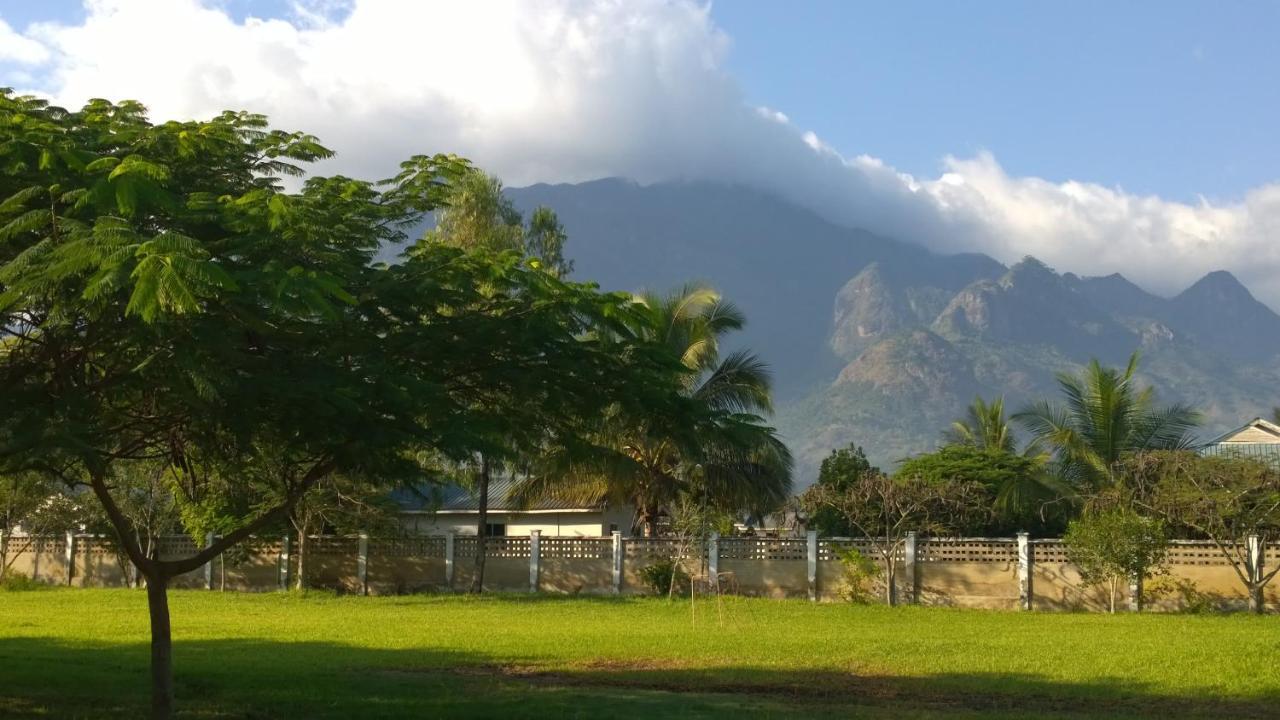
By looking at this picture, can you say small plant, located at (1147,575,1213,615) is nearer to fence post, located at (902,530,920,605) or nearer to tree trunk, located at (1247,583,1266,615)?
tree trunk, located at (1247,583,1266,615)

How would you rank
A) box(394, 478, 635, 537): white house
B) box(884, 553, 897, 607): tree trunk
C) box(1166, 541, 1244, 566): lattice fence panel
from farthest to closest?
1. box(394, 478, 635, 537): white house
2. box(884, 553, 897, 607): tree trunk
3. box(1166, 541, 1244, 566): lattice fence panel

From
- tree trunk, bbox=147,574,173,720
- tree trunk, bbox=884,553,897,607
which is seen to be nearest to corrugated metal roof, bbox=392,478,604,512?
tree trunk, bbox=884,553,897,607

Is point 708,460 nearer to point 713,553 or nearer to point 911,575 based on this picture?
point 713,553

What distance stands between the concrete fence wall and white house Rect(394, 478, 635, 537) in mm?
4467

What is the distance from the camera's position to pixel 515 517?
38844 millimetres

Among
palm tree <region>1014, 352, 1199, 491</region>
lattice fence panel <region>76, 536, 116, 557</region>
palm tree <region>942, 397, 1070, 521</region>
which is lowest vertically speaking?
lattice fence panel <region>76, 536, 116, 557</region>

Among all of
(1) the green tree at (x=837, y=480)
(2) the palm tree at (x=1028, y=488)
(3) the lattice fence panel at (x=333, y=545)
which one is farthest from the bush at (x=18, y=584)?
(2) the palm tree at (x=1028, y=488)

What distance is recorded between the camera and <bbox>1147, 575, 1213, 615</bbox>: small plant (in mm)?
23695

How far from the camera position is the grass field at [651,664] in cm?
1193

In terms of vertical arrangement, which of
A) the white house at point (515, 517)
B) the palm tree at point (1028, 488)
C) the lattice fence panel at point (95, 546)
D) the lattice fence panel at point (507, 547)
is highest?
the palm tree at point (1028, 488)

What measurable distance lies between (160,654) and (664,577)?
17341 mm

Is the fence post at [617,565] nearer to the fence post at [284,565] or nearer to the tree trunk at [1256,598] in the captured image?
the fence post at [284,565]

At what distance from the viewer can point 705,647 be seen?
16.7 metres

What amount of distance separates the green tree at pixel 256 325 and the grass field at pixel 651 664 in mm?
2565
